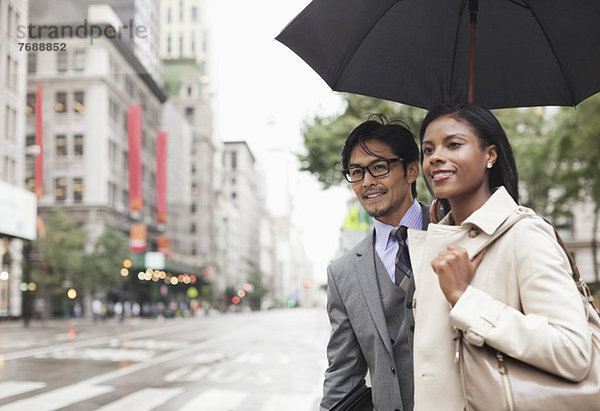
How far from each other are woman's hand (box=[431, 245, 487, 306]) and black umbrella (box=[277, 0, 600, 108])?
4.95ft

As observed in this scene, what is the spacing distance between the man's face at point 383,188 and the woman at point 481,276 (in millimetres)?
656

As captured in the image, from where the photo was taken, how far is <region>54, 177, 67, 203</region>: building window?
59812 millimetres

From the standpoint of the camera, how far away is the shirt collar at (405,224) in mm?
3154

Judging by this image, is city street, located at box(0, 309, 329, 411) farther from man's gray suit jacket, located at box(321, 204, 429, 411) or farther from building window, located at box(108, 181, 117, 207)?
building window, located at box(108, 181, 117, 207)

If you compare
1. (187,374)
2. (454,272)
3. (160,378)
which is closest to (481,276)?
(454,272)

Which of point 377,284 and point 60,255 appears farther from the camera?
point 60,255

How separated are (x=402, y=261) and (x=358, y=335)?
1.23 ft

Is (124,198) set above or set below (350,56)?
above

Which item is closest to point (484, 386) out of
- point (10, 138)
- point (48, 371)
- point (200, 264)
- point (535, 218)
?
point (535, 218)

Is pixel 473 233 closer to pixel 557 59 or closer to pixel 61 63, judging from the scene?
pixel 557 59

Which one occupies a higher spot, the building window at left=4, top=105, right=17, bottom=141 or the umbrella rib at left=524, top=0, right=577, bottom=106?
the building window at left=4, top=105, right=17, bottom=141

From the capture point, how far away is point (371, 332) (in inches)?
113

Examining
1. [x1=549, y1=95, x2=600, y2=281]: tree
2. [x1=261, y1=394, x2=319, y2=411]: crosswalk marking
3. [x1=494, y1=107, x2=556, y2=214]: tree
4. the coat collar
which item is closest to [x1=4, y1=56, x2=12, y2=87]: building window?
[x1=494, y1=107, x2=556, y2=214]: tree

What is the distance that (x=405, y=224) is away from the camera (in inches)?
125
